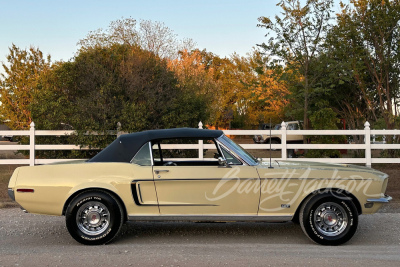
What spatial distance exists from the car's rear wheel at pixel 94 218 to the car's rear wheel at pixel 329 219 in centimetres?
249

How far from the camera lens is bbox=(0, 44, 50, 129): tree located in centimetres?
Answer: 3247

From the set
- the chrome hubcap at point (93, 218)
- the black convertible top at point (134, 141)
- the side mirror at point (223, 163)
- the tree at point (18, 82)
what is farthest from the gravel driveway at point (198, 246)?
the tree at point (18, 82)

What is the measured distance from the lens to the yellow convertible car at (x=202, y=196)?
648cm

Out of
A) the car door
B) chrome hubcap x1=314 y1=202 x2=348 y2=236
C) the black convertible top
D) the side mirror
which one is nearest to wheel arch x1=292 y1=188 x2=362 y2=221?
chrome hubcap x1=314 y1=202 x2=348 y2=236

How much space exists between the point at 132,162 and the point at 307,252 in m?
2.59

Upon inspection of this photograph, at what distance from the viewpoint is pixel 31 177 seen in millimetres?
6707

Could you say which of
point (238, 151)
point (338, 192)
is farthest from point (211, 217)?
point (338, 192)

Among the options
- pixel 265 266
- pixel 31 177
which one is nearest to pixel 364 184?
pixel 265 266

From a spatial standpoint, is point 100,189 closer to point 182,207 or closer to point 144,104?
point 182,207

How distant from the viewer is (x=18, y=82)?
3356 centimetres

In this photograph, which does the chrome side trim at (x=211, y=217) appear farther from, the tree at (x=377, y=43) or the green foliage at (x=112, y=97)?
the tree at (x=377, y=43)

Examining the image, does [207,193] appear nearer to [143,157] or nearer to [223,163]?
[223,163]

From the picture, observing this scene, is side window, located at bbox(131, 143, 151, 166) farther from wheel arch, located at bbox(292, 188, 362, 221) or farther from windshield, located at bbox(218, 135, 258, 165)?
wheel arch, located at bbox(292, 188, 362, 221)

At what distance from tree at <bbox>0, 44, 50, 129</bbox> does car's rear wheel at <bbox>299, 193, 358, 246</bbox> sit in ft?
92.5
